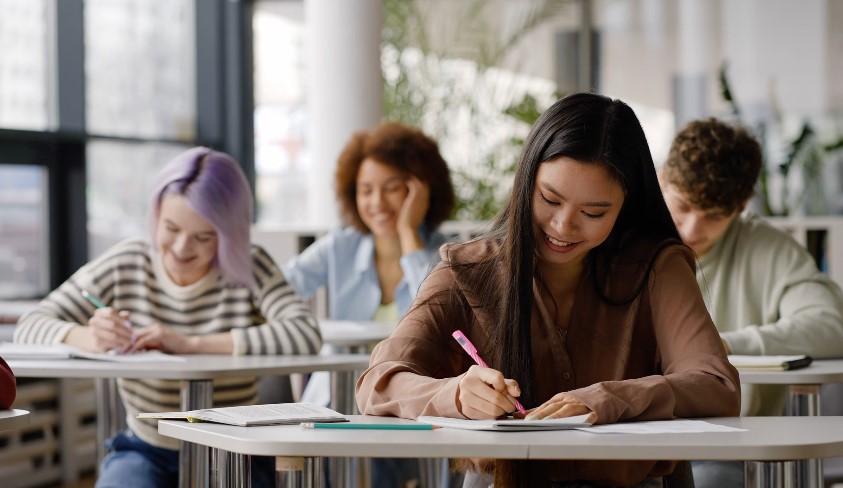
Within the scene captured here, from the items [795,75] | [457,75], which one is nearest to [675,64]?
[795,75]

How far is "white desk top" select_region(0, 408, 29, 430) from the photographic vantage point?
1.89m

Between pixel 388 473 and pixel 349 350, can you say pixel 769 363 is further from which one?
pixel 349 350

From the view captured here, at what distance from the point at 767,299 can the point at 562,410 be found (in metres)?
1.47

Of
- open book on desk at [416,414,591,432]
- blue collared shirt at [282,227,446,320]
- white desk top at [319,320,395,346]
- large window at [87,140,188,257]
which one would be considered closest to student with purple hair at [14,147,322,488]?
white desk top at [319,320,395,346]

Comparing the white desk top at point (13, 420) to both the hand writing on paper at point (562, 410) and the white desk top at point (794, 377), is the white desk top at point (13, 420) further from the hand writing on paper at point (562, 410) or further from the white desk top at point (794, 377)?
the white desk top at point (794, 377)

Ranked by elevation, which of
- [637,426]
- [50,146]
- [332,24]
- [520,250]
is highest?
[332,24]

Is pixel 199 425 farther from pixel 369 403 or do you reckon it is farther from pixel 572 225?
pixel 572 225

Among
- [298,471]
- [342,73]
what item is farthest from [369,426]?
[342,73]

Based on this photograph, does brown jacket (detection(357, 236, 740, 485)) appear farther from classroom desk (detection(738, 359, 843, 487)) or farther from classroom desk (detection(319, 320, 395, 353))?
classroom desk (detection(319, 320, 395, 353))

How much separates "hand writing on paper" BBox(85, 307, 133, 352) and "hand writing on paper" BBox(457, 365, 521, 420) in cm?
129

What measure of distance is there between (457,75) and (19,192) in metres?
2.79

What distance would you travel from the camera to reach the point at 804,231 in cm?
484

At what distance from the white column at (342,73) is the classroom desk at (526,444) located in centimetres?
358

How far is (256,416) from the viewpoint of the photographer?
6.17ft
